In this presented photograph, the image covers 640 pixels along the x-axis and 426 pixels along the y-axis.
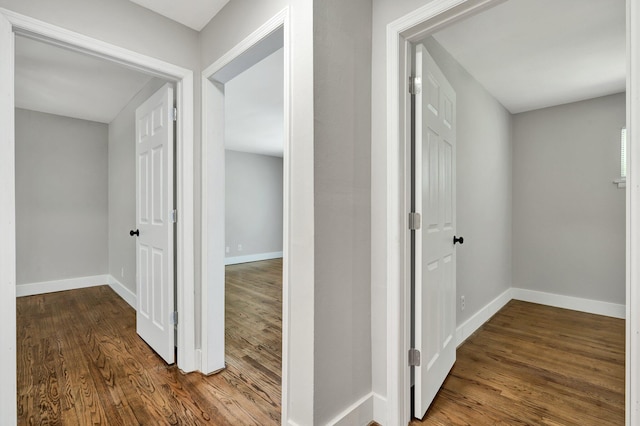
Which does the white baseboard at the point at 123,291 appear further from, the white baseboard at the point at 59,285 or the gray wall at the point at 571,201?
the gray wall at the point at 571,201

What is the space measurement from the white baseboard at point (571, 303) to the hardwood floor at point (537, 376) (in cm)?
15

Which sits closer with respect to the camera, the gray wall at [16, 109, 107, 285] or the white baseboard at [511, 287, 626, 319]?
the white baseboard at [511, 287, 626, 319]

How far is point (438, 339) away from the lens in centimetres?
188

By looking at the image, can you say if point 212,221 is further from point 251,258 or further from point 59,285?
point 251,258

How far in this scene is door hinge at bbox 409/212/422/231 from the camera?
162 cm

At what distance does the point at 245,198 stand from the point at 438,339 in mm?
5756

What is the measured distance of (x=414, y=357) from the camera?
1.64 m

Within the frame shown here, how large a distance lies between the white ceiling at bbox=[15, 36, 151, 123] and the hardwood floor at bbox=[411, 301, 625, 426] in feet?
11.4

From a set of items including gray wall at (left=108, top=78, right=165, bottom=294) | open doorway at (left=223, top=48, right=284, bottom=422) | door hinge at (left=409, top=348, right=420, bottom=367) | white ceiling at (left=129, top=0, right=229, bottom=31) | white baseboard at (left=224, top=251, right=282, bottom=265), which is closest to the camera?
door hinge at (left=409, top=348, right=420, bottom=367)

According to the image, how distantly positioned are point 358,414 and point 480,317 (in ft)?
6.67

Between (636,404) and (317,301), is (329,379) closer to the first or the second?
(317,301)

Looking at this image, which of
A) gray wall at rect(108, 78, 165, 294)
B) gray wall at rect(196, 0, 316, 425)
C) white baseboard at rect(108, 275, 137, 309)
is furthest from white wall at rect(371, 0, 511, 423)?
white baseboard at rect(108, 275, 137, 309)

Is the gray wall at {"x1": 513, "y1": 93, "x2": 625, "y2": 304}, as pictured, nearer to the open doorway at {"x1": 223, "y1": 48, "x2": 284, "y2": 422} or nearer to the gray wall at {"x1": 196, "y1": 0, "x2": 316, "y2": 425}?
the open doorway at {"x1": 223, "y1": 48, "x2": 284, "y2": 422}

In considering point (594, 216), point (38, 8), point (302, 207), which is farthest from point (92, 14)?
point (594, 216)
